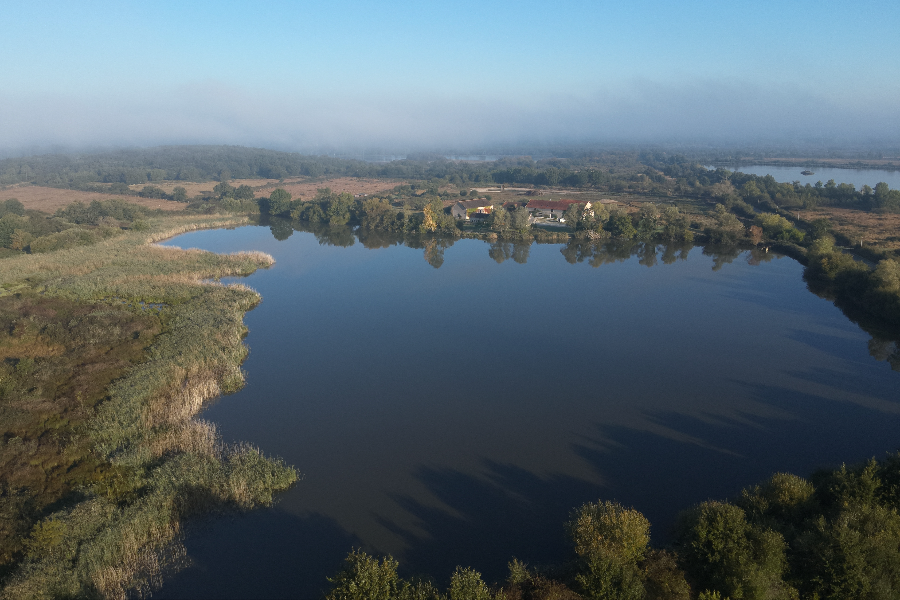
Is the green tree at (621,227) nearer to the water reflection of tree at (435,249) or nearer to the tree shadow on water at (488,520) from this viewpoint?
the water reflection of tree at (435,249)

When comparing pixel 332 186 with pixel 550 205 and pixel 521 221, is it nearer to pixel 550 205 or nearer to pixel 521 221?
pixel 550 205

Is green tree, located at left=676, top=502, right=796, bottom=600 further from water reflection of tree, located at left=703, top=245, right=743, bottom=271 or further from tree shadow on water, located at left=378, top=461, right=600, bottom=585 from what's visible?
water reflection of tree, located at left=703, top=245, right=743, bottom=271

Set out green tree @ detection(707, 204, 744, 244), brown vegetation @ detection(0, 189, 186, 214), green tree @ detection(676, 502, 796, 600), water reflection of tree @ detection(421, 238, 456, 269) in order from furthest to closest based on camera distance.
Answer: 1. brown vegetation @ detection(0, 189, 186, 214)
2. green tree @ detection(707, 204, 744, 244)
3. water reflection of tree @ detection(421, 238, 456, 269)
4. green tree @ detection(676, 502, 796, 600)

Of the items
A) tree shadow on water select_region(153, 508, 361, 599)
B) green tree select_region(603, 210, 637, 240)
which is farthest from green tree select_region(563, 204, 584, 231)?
tree shadow on water select_region(153, 508, 361, 599)

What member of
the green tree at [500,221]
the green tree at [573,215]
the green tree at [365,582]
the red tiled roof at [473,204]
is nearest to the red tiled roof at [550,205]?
the green tree at [573,215]

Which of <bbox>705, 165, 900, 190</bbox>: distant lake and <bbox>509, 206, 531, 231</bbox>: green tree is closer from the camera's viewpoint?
<bbox>509, 206, 531, 231</bbox>: green tree

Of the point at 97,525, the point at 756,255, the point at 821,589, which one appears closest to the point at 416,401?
the point at 97,525

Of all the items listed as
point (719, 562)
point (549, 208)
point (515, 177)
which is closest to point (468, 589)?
point (719, 562)
